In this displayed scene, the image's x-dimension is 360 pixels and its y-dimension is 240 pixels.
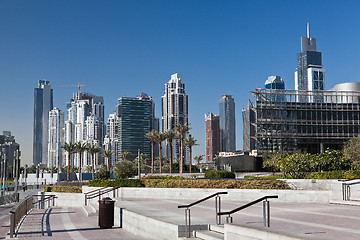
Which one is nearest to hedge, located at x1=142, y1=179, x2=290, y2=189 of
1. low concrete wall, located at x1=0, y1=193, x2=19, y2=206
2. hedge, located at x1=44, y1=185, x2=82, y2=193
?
hedge, located at x1=44, y1=185, x2=82, y2=193

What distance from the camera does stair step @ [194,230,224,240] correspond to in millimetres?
10699

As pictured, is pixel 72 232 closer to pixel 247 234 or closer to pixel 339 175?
pixel 247 234

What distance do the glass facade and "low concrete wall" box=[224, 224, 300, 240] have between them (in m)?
91.0

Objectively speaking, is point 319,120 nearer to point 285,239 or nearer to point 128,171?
point 128,171

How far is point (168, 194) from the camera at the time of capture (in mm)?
27172

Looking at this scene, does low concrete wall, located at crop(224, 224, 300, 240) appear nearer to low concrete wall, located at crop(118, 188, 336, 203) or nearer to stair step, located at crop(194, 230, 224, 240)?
stair step, located at crop(194, 230, 224, 240)

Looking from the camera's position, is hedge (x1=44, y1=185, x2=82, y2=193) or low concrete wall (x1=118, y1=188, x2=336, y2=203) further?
hedge (x1=44, y1=185, x2=82, y2=193)

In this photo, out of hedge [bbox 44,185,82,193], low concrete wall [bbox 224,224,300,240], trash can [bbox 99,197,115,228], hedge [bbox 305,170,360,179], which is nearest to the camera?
low concrete wall [bbox 224,224,300,240]

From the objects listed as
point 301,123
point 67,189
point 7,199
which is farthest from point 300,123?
point 7,199

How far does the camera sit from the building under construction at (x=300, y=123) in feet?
329

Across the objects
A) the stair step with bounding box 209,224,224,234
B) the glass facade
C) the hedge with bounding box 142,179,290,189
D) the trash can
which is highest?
the glass facade

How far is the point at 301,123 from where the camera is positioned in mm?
102812

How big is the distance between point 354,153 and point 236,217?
102 ft

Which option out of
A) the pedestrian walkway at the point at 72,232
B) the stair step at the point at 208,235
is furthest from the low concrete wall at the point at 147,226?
the stair step at the point at 208,235
